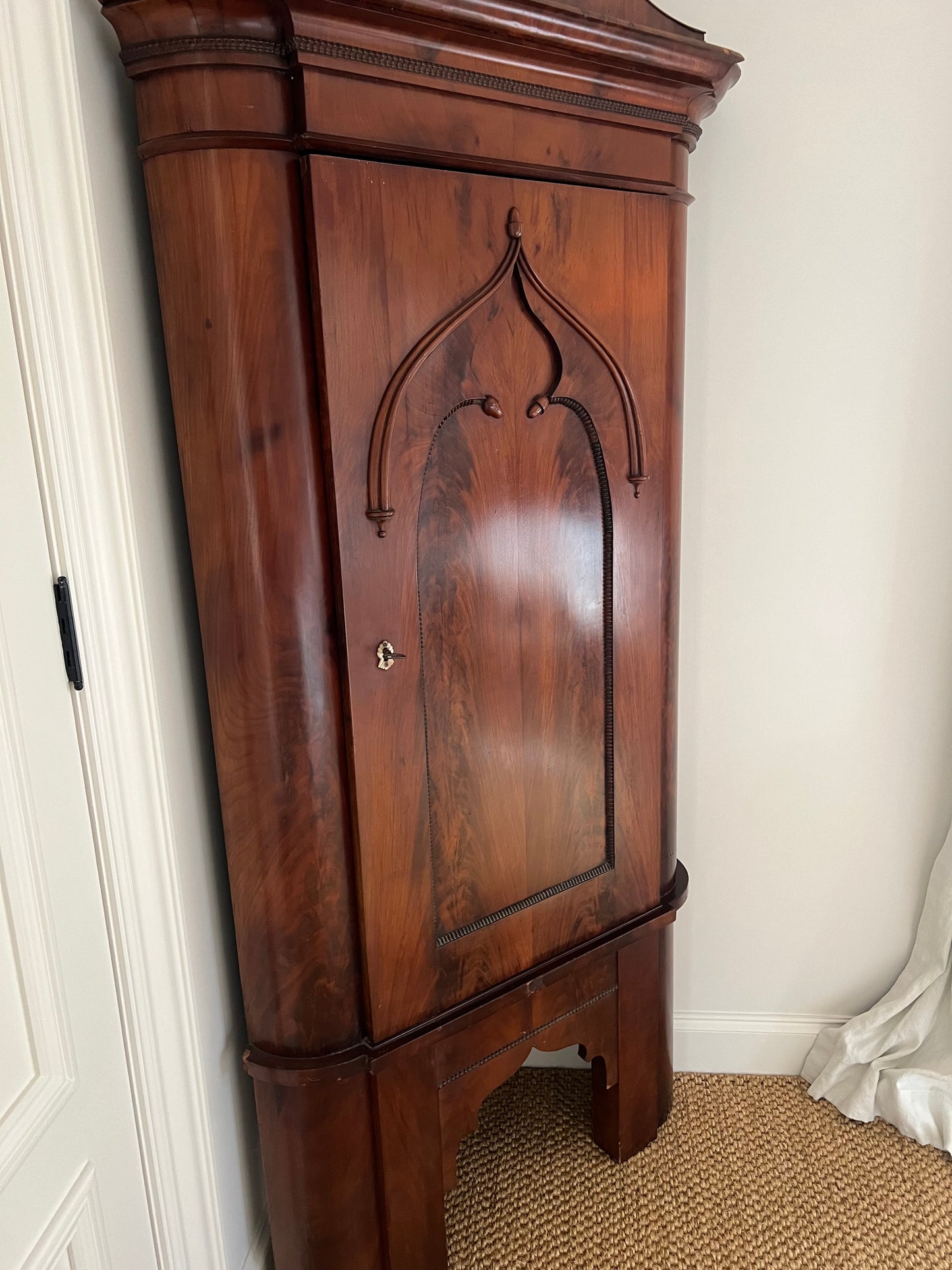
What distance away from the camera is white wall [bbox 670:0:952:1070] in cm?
138

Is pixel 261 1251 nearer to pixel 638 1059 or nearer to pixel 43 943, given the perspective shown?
pixel 638 1059

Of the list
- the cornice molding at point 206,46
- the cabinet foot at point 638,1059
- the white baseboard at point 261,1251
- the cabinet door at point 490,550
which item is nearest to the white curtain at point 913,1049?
the cabinet foot at point 638,1059

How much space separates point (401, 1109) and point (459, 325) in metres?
1.06

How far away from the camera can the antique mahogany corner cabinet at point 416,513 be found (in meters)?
0.92

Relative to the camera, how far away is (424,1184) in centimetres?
125

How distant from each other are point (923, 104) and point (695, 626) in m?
0.92

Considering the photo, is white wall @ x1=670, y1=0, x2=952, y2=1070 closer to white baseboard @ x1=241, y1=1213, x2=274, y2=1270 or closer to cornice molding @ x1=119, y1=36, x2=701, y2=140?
cornice molding @ x1=119, y1=36, x2=701, y2=140

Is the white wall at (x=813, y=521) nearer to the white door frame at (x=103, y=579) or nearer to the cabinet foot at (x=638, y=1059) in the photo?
the cabinet foot at (x=638, y=1059)

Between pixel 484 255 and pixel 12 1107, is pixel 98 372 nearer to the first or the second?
pixel 484 255

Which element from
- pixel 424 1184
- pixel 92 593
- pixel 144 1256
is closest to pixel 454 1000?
pixel 424 1184

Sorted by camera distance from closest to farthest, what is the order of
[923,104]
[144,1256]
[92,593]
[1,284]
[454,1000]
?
[1,284]
[92,593]
[144,1256]
[454,1000]
[923,104]

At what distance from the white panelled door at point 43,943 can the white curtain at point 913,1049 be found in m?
1.36

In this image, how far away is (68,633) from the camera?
2.87 ft

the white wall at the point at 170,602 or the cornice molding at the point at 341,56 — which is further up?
the cornice molding at the point at 341,56
